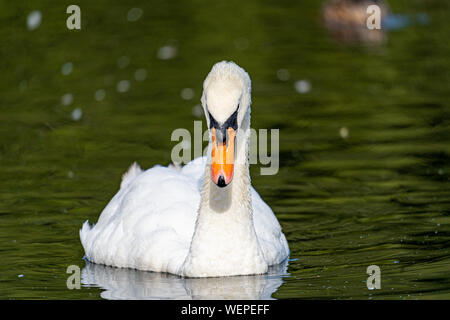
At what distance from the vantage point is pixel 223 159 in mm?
9812

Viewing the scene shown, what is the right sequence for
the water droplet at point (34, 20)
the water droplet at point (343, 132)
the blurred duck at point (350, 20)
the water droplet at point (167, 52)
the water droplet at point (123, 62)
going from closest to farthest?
1. the water droplet at point (343, 132)
2. the water droplet at point (123, 62)
3. the water droplet at point (167, 52)
4. the water droplet at point (34, 20)
5. the blurred duck at point (350, 20)

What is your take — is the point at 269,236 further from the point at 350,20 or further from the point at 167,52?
the point at 350,20

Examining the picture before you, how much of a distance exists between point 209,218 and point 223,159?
1163 mm

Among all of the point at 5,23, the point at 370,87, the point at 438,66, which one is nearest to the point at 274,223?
the point at 370,87

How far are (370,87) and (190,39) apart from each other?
6.24 m

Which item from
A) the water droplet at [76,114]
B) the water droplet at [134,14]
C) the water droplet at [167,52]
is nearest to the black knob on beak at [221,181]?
the water droplet at [76,114]

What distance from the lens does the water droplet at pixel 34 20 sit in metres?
27.0

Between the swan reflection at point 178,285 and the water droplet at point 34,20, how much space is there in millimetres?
16439

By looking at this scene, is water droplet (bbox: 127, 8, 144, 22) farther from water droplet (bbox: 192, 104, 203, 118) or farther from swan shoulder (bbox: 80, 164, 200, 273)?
swan shoulder (bbox: 80, 164, 200, 273)

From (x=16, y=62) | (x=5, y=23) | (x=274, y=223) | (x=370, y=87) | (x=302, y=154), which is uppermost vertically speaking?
(x=5, y=23)

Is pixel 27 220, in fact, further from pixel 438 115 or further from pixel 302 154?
pixel 438 115

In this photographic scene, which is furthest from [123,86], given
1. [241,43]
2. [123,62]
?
[241,43]

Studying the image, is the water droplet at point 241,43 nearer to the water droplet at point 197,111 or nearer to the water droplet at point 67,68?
the water droplet at point 67,68
